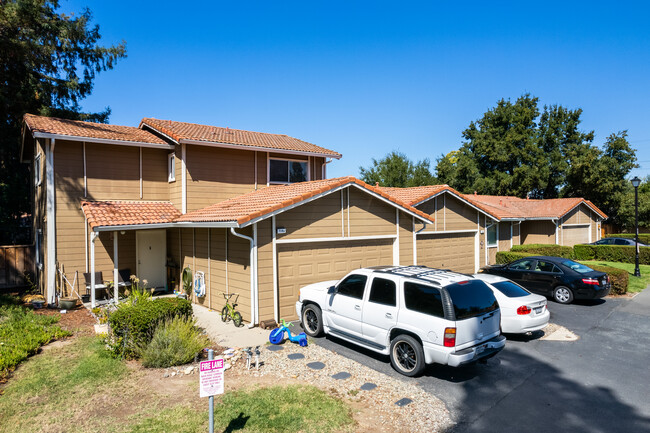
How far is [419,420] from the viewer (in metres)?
5.67

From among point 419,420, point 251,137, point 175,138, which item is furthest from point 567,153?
point 419,420

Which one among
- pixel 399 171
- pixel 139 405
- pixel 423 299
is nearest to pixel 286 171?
pixel 423 299

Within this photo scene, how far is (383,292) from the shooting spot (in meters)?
7.81

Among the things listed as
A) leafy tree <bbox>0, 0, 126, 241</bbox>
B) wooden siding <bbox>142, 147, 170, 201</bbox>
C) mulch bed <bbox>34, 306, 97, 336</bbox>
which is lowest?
mulch bed <bbox>34, 306, 97, 336</bbox>

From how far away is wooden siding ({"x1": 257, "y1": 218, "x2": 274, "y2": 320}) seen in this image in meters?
10.1

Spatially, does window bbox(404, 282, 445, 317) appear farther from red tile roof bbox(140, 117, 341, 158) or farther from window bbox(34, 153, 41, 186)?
window bbox(34, 153, 41, 186)

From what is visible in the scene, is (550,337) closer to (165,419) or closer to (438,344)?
(438,344)

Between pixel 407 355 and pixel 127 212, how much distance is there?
1063 cm

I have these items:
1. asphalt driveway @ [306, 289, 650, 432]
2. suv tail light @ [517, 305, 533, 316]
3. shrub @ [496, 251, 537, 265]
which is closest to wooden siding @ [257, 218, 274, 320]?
asphalt driveway @ [306, 289, 650, 432]

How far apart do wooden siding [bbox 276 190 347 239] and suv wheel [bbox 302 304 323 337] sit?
2.11m

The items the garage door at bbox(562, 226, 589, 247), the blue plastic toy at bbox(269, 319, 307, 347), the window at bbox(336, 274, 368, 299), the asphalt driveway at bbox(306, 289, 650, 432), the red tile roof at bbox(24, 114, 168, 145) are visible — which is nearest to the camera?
the asphalt driveway at bbox(306, 289, 650, 432)

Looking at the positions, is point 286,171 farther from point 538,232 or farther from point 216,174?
point 538,232

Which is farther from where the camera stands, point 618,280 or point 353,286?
point 618,280

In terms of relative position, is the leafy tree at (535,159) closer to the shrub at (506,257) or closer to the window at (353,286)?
the shrub at (506,257)
